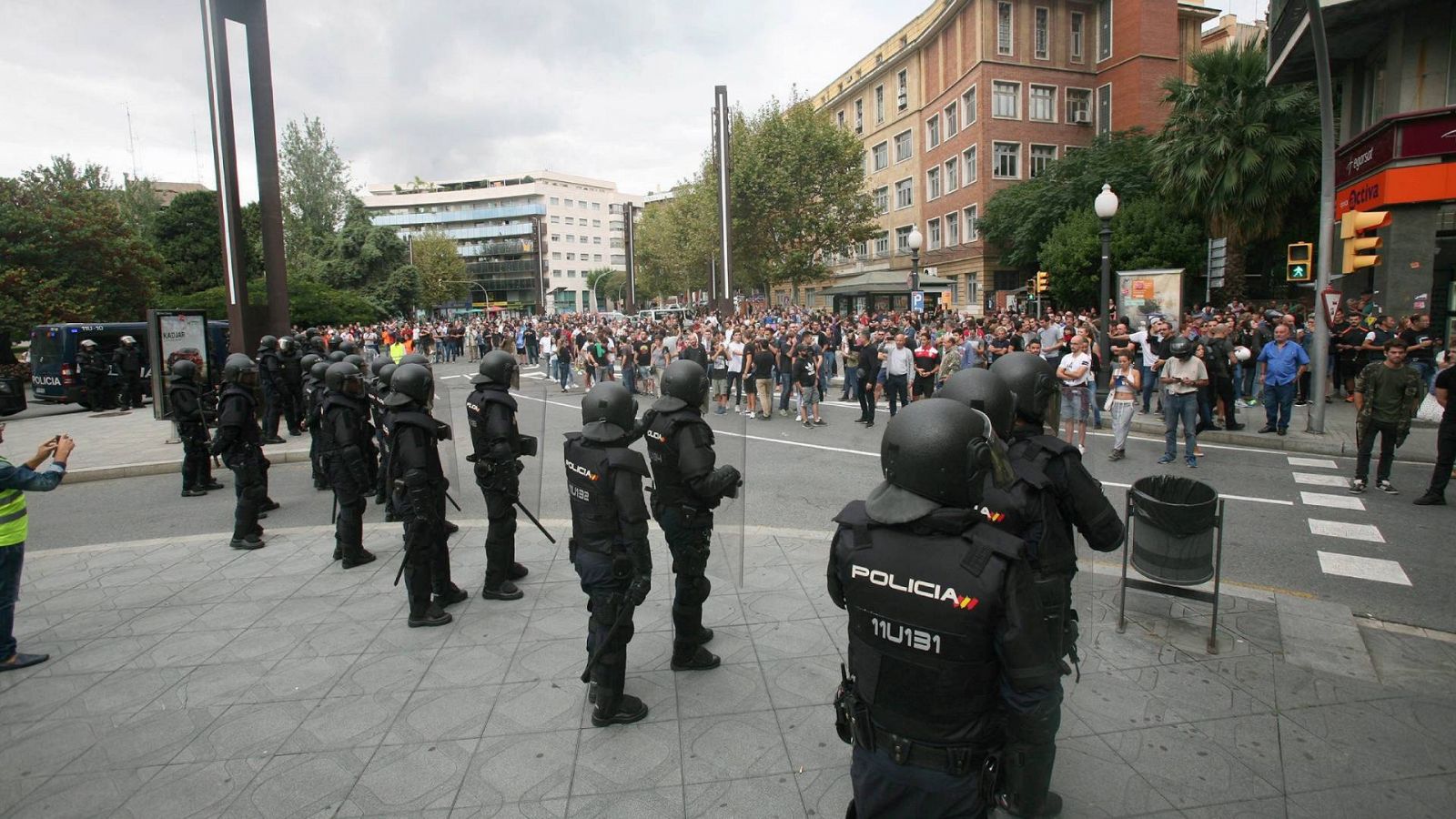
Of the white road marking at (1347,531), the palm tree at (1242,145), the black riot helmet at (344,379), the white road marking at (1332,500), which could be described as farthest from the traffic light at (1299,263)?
the black riot helmet at (344,379)

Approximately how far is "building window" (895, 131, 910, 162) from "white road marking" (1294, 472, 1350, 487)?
132 ft

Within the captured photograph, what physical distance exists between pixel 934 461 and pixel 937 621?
438 mm

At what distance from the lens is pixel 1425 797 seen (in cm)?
319

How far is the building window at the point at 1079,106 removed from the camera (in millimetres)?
38344

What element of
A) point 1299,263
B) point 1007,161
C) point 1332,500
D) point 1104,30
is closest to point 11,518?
point 1332,500

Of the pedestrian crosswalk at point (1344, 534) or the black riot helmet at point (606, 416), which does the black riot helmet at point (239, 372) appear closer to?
the black riot helmet at point (606, 416)

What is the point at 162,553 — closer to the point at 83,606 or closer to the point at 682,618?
the point at 83,606

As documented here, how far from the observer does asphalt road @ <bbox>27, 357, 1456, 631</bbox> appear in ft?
19.5

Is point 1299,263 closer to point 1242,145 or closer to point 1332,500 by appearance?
point 1332,500

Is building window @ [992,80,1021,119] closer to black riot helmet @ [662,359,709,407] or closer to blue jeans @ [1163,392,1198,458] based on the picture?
blue jeans @ [1163,392,1198,458]

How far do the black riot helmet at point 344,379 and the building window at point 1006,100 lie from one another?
3680cm

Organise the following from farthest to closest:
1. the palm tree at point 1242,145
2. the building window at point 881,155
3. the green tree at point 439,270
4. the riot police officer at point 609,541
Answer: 1. the green tree at point 439,270
2. the building window at point 881,155
3. the palm tree at point 1242,145
4. the riot police officer at point 609,541

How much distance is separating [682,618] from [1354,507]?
→ 771 cm

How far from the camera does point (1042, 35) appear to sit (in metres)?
37.2
